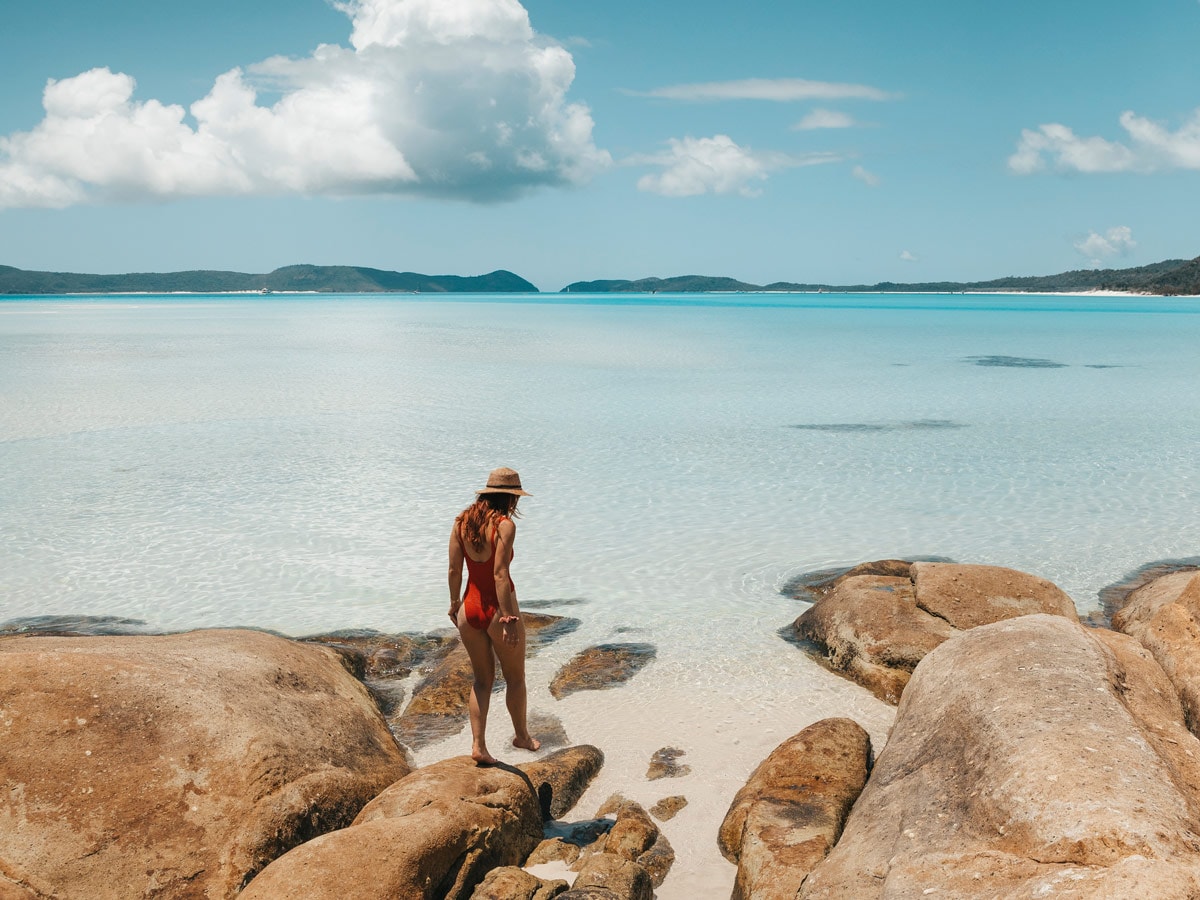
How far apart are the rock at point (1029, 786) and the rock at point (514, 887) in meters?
1.24

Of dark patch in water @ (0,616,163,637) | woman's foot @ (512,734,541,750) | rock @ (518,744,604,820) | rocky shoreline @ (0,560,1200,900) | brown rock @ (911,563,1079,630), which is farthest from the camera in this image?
dark patch in water @ (0,616,163,637)

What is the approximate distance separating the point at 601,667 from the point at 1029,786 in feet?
16.7

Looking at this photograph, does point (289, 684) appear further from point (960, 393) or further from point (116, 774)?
point (960, 393)

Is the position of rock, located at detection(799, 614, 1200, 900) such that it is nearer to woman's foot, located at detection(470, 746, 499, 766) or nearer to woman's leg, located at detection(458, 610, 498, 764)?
woman's foot, located at detection(470, 746, 499, 766)

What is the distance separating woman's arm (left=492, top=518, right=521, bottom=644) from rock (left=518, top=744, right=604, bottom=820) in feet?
3.20

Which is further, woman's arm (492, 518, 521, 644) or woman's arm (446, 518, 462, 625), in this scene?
woman's arm (446, 518, 462, 625)

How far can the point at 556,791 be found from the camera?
6180mm

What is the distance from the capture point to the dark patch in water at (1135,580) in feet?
34.1

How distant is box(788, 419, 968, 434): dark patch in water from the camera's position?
22.9m

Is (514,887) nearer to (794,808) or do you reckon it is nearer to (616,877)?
(616,877)

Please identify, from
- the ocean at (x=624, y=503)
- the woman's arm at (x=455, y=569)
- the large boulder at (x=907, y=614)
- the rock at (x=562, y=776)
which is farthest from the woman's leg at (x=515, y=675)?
the large boulder at (x=907, y=614)

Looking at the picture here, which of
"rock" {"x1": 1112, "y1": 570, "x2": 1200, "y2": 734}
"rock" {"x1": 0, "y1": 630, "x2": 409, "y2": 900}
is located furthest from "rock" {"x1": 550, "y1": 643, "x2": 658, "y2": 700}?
"rock" {"x1": 1112, "y1": 570, "x2": 1200, "y2": 734}

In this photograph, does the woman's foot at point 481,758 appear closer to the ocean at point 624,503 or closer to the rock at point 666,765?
the ocean at point 624,503

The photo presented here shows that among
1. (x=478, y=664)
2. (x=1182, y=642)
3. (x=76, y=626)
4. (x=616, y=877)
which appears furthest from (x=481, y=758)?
(x=76, y=626)
